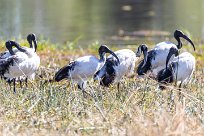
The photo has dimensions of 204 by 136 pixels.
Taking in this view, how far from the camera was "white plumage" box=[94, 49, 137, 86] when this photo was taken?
8.95m

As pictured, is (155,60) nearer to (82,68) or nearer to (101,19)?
(82,68)

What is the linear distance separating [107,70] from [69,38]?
1316cm

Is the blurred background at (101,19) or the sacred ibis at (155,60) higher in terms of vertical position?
the sacred ibis at (155,60)

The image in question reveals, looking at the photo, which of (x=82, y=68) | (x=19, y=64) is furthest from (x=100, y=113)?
(x=19, y=64)

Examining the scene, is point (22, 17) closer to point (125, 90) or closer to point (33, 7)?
point (33, 7)

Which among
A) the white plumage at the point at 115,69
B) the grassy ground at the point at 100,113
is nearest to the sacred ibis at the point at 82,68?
the white plumage at the point at 115,69

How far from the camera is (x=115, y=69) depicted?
29.8 feet

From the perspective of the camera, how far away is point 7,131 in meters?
5.11

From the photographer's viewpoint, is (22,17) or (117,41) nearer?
(117,41)

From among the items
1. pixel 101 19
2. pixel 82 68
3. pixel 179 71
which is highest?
pixel 82 68

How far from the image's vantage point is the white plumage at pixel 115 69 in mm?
8949

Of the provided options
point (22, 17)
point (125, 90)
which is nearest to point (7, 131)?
point (125, 90)

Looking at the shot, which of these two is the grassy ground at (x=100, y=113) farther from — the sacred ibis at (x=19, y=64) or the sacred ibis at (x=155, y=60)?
the sacred ibis at (x=155, y=60)

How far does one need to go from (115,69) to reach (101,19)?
66.4 feet
